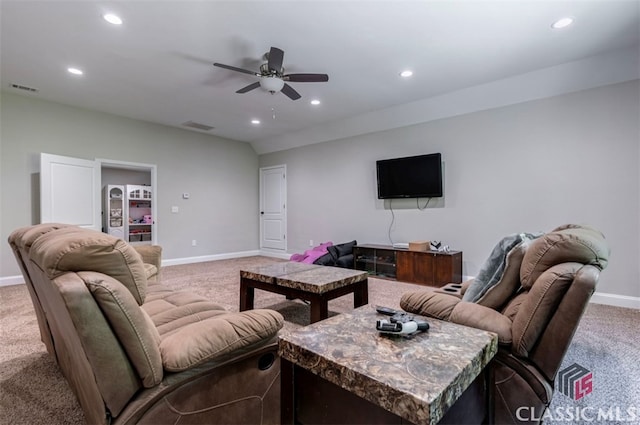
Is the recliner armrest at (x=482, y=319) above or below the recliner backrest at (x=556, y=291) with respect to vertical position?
below

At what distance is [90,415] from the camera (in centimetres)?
125

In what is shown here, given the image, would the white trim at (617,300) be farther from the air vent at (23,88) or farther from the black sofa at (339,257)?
the air vent at (23,88)

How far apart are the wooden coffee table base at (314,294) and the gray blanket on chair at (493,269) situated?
1.02 m

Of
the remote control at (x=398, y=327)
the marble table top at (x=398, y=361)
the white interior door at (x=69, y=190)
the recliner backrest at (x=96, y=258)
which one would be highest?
the white interior door at (x=69, y=190)

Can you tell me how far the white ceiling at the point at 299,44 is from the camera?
2.45 m

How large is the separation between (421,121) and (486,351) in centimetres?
430

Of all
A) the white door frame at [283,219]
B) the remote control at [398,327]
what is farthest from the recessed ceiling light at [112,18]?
the white door frame at [283,219]

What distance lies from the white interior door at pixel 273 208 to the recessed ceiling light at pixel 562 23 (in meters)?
5.06

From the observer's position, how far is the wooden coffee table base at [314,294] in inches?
89.9

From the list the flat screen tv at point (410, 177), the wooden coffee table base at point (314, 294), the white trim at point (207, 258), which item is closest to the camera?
the wooden coffee table base at point (314, 294)

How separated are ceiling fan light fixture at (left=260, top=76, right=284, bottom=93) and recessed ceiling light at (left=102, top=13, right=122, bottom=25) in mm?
1296

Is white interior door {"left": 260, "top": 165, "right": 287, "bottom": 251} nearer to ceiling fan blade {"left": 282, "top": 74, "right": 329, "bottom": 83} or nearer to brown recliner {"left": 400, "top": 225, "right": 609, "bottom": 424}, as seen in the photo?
ceiling fan blade {"left": 282, "top": 74, "right": 329, "bottom": 83}

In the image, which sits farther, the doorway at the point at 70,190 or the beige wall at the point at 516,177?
the doorway at the point at 70,190

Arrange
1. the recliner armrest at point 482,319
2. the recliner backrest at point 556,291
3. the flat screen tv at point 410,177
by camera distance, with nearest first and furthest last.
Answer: the recliner backrest at point 556,291, the recliner armrest at point 482,319, the flat screen tv at point 410,177
